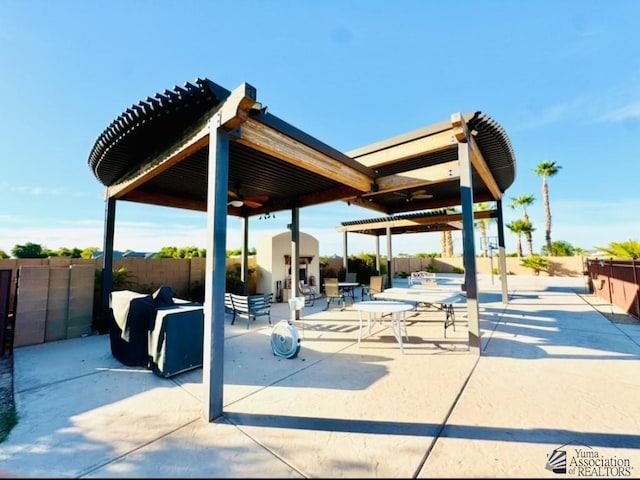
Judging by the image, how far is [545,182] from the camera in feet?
73.4

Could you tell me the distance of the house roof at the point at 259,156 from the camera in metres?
2.90

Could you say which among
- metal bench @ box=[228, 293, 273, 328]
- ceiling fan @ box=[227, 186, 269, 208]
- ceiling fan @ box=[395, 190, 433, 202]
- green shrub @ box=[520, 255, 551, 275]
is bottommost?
metal bench @ box=[228, 293, 273, 328]

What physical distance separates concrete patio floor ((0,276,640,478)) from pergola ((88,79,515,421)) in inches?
21.2

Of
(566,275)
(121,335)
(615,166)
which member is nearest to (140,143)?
(121,335)

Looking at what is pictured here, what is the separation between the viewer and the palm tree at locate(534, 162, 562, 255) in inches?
854

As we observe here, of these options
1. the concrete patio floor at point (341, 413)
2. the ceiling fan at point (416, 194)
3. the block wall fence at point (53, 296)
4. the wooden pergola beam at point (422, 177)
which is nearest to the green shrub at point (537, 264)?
the ceiling fan at point (416, 194)

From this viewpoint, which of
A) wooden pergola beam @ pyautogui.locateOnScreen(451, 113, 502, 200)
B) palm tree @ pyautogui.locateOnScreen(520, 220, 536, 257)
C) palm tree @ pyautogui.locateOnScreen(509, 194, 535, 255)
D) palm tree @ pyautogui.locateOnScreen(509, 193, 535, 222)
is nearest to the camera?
wooden pergola beam @ pyautogui.locateOnScreen(451, 113, 502, 200)

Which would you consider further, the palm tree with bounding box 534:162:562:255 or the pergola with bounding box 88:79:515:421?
the palm tree with bounding box 534:162:562:255

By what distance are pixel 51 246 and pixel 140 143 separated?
5.07 meters

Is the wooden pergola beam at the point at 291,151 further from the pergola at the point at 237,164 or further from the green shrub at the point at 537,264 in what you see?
the green shrub at the point at 537,264

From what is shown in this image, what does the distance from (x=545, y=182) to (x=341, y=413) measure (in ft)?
93.8

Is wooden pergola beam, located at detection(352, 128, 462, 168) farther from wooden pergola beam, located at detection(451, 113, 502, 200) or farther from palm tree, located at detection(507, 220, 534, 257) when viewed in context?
palm tree, located at detection(507, 220, 534, 257)

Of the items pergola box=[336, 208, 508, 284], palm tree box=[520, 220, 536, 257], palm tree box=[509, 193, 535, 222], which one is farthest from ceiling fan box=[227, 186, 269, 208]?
palm tree box=[509, 193, 535, 222]

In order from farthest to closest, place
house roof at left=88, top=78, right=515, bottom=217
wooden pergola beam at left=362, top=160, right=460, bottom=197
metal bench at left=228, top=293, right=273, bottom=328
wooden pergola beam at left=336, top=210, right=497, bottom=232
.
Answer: wooden pergola beam at left=336, top=210, right=497, bottom=232, metal bench at left=228, top=293, right=273, bottom=328, wooden pergola beam at left=362, top=160, right=460, bottom=197, house roof at left=88, top=78, right=515, bottom=217
